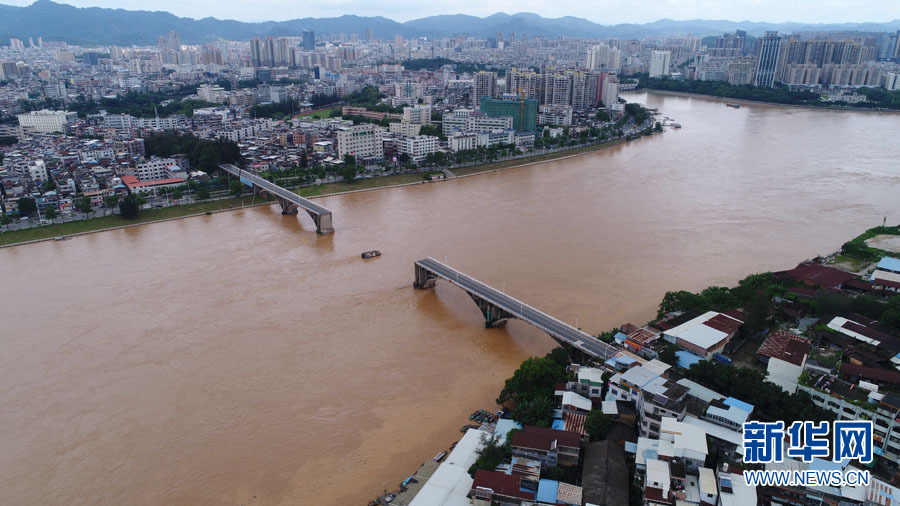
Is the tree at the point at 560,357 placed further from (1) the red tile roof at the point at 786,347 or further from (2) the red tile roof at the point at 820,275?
(2) the red tile roof at the point at 820,275

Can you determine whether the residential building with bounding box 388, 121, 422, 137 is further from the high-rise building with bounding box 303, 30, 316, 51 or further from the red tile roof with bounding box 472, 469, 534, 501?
the high-rise building with bounding box 303, 30, 316, 51

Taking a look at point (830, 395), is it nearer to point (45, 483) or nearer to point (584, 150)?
point (45, 483)

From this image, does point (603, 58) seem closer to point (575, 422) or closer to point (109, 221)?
point (109, 221)

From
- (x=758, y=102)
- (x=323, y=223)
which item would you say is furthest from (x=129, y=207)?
(x=758, y=102)

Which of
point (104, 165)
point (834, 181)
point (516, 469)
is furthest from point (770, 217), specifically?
point (104, 165)

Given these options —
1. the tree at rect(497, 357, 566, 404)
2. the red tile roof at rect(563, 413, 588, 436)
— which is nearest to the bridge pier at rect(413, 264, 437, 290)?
the tree at rect(497, 357, 566, 404)

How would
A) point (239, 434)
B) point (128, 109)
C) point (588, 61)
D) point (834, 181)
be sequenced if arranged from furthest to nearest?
point (588, 61), point (128, 109), point (834, 181), point (239, 434)

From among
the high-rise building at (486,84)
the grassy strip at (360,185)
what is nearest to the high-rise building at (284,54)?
the high-rise building at (486,84)
